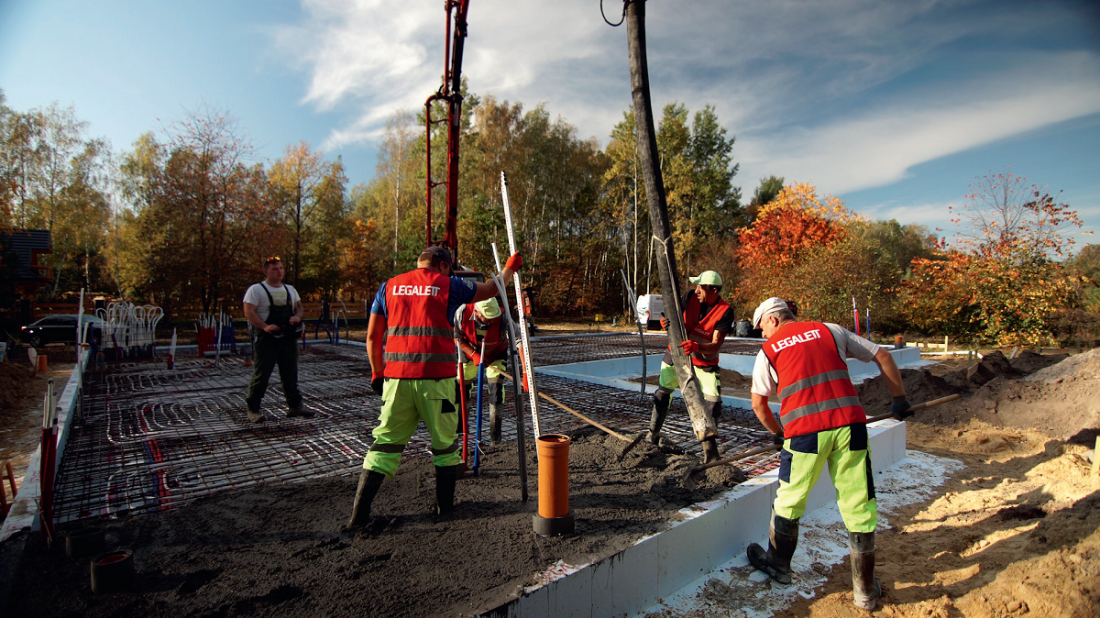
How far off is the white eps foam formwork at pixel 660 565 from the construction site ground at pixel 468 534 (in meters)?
0.10

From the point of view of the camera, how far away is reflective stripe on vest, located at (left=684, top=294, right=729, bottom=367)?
4086 mm

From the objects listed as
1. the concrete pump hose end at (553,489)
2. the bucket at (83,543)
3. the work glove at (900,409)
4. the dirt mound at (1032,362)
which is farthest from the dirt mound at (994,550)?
the dirt mound at (1032,362)

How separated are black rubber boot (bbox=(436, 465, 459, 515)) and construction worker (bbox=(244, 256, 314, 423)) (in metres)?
2.81

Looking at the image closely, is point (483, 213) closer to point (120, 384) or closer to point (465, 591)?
point (120, 384)

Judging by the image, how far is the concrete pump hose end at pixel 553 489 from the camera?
2.42 metres

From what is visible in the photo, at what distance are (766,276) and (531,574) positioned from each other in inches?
694

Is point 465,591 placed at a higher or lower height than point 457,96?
lower

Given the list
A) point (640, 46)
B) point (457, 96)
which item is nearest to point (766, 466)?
point (640, 46)

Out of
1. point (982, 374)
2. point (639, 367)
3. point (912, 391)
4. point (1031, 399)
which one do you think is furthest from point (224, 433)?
point (982, 374)

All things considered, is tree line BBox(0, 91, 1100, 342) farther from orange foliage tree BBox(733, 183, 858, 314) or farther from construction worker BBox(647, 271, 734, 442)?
construction worker BBox(647, 271, 734, 442)

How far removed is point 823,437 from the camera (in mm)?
2389

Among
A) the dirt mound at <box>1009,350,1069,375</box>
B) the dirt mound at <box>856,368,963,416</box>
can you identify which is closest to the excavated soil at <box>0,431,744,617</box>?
the dirt mound at <box>856,368,963,416</box>

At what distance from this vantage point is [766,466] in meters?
3.62

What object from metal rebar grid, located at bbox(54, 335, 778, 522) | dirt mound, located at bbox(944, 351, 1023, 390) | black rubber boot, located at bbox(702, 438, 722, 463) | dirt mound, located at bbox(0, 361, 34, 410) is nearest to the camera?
metal rebar grid, located at bbox(54, 335, 778, 522)
